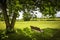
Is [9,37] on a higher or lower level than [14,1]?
lower

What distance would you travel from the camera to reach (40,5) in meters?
10.4

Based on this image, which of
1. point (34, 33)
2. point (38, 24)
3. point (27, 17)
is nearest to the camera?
point (27, 17)

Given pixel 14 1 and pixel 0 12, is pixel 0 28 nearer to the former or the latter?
pixel 0 12

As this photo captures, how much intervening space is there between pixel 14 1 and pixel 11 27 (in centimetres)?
340

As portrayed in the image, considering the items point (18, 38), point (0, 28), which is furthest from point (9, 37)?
point (0, 28)

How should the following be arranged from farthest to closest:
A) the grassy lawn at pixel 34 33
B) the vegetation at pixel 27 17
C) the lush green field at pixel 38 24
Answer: the lush green field at pixel 38 24 → the grassy lawn at pixel 34 33 → the vegetation at pixel 27 17

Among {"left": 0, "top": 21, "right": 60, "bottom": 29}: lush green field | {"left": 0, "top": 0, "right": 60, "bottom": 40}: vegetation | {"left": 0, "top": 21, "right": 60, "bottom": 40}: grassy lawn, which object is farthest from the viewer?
{"left": 0, "top": 21, "right": 60, "bottom": 29}: lush green field

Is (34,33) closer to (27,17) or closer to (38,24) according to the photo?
(27,17)

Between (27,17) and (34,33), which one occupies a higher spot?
(27,17)

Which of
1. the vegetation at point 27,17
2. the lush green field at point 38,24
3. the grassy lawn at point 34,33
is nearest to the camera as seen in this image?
the vegetation at point 27,17

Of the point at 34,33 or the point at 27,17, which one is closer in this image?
the point at 27,17

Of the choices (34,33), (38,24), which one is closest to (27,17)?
(34,33)

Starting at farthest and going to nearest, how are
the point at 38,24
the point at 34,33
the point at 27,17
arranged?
the point at 38,24 → the point at 34,33 → the point at 27,17

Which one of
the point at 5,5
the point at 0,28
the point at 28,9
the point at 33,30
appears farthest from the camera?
the point at 0,28
